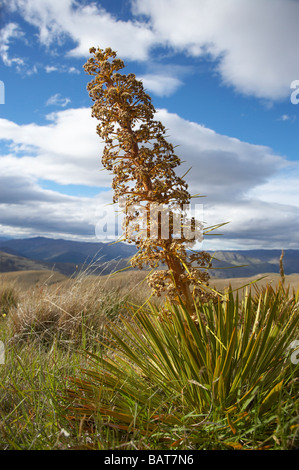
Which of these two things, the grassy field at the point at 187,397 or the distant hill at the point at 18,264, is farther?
the distant hill at the point at 18,264

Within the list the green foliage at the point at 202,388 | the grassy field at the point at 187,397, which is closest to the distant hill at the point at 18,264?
the grassy field at the point at 187,397

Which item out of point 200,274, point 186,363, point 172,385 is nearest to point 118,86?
point 200,274

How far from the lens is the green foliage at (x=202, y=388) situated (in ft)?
6.69

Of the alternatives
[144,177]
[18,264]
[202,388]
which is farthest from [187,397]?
[18,264]

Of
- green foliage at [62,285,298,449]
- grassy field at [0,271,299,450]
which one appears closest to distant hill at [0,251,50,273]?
grassy field at [0,271,299,450]

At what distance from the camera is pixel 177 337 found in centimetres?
243

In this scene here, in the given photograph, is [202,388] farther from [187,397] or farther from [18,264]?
[18,264]

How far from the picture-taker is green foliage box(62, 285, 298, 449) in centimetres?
204

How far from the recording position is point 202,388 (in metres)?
2.23

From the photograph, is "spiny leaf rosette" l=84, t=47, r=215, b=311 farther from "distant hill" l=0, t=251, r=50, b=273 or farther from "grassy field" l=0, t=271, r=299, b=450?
"distant hill" l=0, t=251, r=50, b=273

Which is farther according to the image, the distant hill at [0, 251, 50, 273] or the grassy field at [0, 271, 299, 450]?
the distant hill at [0, 251, 50, 273]

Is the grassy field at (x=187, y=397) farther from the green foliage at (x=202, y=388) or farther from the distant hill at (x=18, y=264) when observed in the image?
the distant hill at (x=18, y=264)
